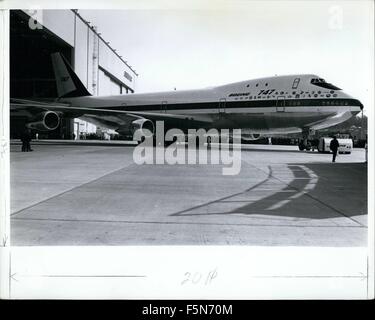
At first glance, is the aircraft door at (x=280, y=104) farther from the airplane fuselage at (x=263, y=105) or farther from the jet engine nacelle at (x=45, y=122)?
the jet engine nacelle at (x=45, y=122)

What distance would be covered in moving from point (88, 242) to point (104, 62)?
3755 cm

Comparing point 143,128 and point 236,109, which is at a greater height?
point 236,109

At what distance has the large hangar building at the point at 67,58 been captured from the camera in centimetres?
2783

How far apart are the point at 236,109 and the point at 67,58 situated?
16.9 meters

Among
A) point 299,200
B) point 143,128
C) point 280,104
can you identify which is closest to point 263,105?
point 280,104

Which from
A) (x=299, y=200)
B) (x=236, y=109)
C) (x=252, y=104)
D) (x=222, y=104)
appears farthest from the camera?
(x=222, y=104)

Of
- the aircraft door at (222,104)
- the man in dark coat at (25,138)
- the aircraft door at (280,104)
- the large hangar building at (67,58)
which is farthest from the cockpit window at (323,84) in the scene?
the large hangar building at (67,58)

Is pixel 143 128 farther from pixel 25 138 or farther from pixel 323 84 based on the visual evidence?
pixel 323 84

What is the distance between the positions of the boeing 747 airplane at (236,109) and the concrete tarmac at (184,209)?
9614mm

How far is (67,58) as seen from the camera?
31375mm

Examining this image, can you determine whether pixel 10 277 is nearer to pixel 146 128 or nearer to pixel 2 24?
pixel 2 24

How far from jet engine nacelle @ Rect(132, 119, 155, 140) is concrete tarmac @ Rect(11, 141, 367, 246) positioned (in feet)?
37.3

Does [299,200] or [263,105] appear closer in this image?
[299,200]

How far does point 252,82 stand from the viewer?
20750 millimetres
